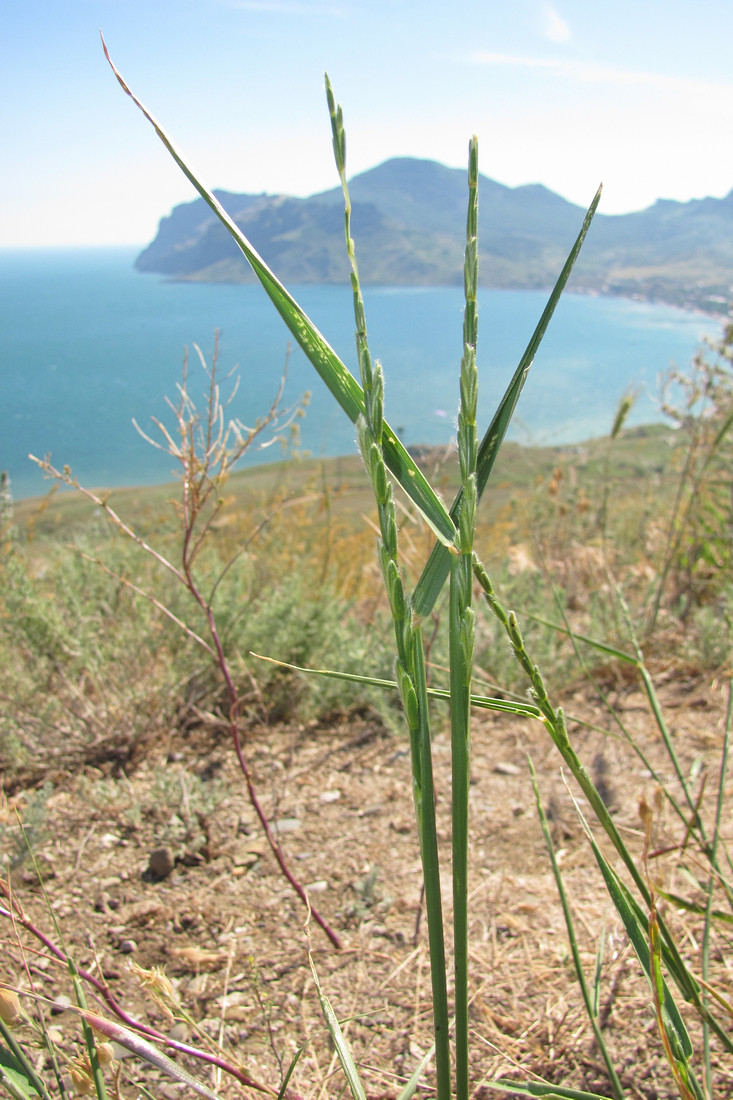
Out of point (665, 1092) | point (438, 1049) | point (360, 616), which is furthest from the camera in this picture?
point (360, 616)

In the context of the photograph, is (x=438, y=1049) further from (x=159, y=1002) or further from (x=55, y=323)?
(x=55, y=323)

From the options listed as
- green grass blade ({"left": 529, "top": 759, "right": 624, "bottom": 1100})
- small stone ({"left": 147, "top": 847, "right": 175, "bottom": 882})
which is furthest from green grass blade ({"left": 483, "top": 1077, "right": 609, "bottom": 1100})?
small stone ({"left": 147, "top": 847, "right": 175, "bottom": 882})

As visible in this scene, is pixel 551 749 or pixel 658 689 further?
pixel 658 689

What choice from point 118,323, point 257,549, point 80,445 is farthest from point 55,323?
point 257,549

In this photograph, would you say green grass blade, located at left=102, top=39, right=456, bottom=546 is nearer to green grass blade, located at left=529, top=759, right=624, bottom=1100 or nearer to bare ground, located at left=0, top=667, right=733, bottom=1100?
green grass blade, located at left=529, top=759, right=624, bottom=1100

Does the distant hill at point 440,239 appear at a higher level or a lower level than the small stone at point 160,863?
higher

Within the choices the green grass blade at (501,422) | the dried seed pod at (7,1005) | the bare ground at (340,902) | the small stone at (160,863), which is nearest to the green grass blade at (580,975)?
the bare ground at (340,902)

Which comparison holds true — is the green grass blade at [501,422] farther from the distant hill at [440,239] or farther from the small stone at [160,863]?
the distant hill at [440,239]
